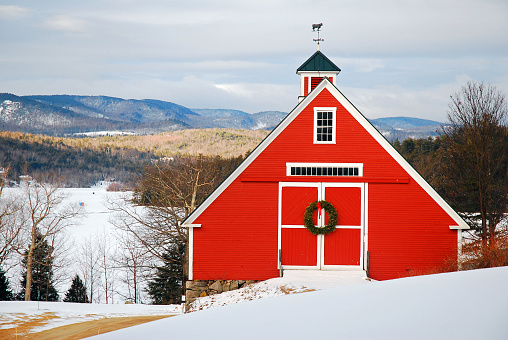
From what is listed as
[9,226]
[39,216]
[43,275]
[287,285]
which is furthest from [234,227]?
[9,226]

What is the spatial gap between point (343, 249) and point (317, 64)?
8771 millimetres

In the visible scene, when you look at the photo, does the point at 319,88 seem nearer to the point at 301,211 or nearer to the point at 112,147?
the point at 301,211

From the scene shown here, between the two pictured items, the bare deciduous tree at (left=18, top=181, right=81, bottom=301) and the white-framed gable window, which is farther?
the bare deciduous tree at (left=18, top=181, right=81, bottom=301)

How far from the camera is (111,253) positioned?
47625mm

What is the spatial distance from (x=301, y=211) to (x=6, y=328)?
10.4 metres

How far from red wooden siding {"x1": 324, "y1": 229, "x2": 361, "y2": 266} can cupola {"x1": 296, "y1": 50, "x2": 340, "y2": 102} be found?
24.7 ft

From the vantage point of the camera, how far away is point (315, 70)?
20.9 m

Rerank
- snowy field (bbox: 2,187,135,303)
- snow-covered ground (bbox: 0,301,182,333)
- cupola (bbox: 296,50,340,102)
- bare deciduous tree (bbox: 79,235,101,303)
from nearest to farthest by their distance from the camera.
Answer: snow-covered ground (bbox: 0,301,182,333) < cupola (bbox: 296,50,340,102) < snowy field (bbox: 2,187,135,303) < bare deciduous tree (bbox: 79,235,101,303)

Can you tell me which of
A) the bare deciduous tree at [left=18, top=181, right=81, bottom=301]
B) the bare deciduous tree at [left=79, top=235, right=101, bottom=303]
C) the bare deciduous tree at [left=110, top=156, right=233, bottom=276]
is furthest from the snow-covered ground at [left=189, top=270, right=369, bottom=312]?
the bare deciduous tree at [left=79, top=235, right=101, bottom=303]

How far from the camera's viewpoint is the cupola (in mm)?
20703

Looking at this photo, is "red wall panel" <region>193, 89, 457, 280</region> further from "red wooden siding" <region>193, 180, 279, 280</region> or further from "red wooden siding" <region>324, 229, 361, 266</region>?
"red wooden siding" <region>324, 229, 361, 266</region>

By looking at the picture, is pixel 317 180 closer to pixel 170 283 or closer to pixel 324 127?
pixel 324 127

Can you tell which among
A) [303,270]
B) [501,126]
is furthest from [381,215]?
[501,126]

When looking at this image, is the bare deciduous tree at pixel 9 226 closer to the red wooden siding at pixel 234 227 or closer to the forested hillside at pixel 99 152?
the red wooden siding at pixel 234 227
